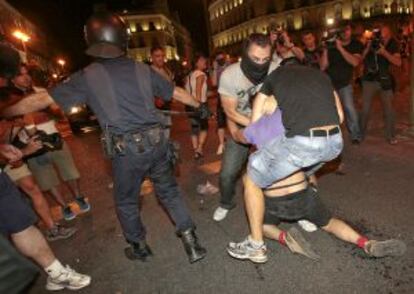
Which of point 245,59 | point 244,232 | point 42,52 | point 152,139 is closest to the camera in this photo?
point 152,139

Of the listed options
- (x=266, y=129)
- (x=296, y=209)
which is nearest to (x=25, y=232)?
(x=266, y=129)

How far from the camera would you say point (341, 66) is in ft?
20.3

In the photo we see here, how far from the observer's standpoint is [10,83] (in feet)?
13.2

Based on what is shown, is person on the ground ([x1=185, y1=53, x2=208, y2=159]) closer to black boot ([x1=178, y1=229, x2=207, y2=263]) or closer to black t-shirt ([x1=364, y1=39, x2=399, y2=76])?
black t-shirt ([x1=364, y1=39, x2=399, y2=76])

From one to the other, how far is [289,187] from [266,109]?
2.25 feet

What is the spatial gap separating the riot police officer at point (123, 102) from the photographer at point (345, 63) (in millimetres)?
3666

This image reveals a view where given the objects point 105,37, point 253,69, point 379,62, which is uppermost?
point 105,37

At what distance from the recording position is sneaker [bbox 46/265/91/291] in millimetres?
3309

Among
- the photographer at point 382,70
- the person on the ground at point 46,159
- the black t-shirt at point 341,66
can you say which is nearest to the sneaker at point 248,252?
the person on the ground at point 46,159

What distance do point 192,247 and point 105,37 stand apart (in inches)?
80.2

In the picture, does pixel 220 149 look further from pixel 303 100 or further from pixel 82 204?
pixel 303 100

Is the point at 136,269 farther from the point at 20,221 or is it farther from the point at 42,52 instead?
the point at 42,52

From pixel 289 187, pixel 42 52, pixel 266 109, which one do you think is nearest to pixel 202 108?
pixel 266 109

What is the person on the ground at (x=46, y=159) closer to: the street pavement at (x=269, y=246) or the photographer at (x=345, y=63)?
the street pavement at (x=269, y=246)
